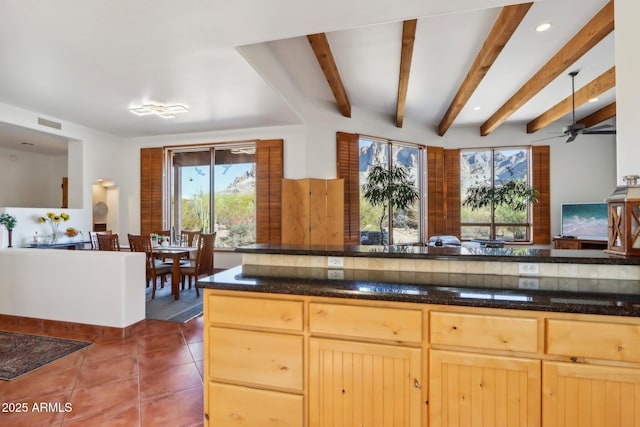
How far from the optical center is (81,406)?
1.96 metres

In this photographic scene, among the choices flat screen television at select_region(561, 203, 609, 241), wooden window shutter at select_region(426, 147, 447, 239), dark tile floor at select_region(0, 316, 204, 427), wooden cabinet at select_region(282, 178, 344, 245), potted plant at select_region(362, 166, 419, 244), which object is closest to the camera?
dark tile floor at select_region(0, 316, 204, 427)

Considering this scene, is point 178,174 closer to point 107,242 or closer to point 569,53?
point 107,242

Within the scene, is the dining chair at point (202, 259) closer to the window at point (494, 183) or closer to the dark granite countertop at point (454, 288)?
the dark granite countertop at point (454, 288)

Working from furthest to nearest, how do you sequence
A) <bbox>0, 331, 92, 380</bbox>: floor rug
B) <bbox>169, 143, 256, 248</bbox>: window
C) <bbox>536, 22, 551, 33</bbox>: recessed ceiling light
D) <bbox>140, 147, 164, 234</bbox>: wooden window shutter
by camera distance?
<bbox>140, 147, 164, 234</bbox>: wooden window shutter, <bbox>169, 143, 256, 248</bbox>: window, <bbox>536, 22, 551, 33</bbox>: recessed ceiling light, <bbox>0, 331, 92, 380</bbox>: floor rug

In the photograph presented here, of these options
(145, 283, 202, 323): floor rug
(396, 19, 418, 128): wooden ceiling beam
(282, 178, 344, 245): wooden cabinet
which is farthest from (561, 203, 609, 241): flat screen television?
(145, 283, 202, 323): floor rug

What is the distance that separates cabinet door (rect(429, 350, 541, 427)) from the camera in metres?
1.27

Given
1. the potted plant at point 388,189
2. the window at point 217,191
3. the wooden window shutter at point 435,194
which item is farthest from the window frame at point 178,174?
the wooden window shutter at point 435,194

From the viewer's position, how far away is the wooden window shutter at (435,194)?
22.2 feet

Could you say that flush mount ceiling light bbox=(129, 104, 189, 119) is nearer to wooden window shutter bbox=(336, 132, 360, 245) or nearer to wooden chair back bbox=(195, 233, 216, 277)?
wooden chair back bbox=(195, 233, 216, 277)

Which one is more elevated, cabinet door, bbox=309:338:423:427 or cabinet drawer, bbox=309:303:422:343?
cabinet drawer, bbox=309:303:422:343

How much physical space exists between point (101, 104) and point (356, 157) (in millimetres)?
4166

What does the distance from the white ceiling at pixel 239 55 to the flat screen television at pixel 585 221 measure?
6.24ft

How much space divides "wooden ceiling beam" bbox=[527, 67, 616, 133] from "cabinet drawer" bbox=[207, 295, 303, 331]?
5440 millimetres

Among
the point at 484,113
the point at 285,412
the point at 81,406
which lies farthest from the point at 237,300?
the point at 484,113
